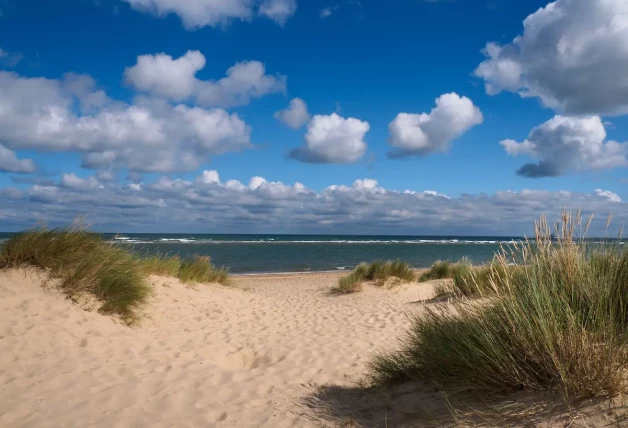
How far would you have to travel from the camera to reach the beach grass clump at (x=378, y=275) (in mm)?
16125

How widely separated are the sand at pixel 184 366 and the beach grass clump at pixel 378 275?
16.4 ft

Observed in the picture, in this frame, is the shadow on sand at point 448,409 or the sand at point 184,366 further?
the sand at point 184,366

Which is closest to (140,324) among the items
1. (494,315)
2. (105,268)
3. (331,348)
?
(105,268)

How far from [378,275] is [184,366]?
11.5 m

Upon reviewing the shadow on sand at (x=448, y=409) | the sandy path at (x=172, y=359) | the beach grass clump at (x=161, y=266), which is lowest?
the sandy path at (x=172, y=359)

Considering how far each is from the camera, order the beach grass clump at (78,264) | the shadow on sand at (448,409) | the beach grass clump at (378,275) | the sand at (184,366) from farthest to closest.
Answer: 1. the beach grass clump at (378,275)
2. the beach grass clump at (78,264)
3. the sand at (184,366)
4. the shadow on sand at (448,409)

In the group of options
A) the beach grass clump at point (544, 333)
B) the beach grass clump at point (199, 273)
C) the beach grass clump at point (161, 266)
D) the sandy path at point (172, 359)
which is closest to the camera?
the beach grass clump at point (544, 333)

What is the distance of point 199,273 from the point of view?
13.5 m

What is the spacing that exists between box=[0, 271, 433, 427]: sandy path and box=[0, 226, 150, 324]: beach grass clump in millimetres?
334

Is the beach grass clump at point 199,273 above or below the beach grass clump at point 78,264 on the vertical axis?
below

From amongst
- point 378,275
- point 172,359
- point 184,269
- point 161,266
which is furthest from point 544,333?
point 378,275

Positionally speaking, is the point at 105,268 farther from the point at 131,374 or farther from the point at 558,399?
the point at 558,399

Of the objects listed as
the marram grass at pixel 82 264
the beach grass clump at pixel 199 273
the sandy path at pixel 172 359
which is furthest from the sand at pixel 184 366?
the beach grass clump at pixel 199 273

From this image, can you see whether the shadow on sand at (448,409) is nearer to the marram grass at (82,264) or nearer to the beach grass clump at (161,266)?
the marram grass at (82,264)
